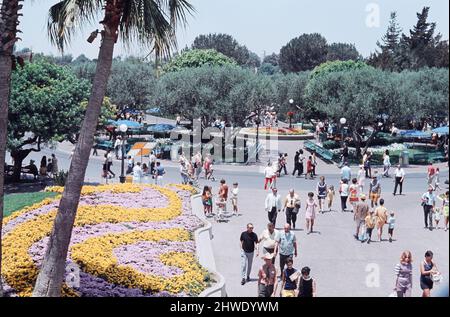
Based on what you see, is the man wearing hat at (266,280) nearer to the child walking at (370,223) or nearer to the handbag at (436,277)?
the handbag at (436,277)

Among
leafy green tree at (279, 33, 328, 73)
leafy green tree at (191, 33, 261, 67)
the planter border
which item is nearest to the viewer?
the planter border

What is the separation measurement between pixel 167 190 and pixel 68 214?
12313 mm

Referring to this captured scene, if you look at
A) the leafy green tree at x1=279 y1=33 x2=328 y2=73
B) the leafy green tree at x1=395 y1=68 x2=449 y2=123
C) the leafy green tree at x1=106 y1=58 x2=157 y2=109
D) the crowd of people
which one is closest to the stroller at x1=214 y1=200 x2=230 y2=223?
the crowd of people

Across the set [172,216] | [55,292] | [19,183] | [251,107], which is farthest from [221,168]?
[55,292]

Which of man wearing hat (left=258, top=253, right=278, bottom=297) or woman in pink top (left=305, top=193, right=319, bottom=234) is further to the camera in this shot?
woman in pink top (left=305, top=193, right=319, bottom=234)

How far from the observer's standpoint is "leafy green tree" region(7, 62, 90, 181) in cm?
2489

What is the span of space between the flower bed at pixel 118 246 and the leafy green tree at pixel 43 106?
6.07 meters

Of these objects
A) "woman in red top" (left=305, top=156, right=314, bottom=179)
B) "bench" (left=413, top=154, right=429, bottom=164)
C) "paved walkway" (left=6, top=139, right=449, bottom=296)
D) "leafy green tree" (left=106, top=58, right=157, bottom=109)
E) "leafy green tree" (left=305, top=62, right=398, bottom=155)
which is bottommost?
"paved walkway" (left=6, top=139, right=449, bottom=296)

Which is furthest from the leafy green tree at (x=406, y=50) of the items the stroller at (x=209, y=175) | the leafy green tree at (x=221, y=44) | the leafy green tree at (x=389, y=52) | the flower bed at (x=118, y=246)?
the leafy green tree at (x=221, y=44)

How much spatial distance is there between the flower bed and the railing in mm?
227

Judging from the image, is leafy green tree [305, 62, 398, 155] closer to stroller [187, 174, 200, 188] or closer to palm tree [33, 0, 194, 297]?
stroller [187, 174, 200, 188]

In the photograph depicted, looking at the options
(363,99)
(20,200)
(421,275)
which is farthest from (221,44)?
(421,275)

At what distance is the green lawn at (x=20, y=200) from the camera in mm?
19922
